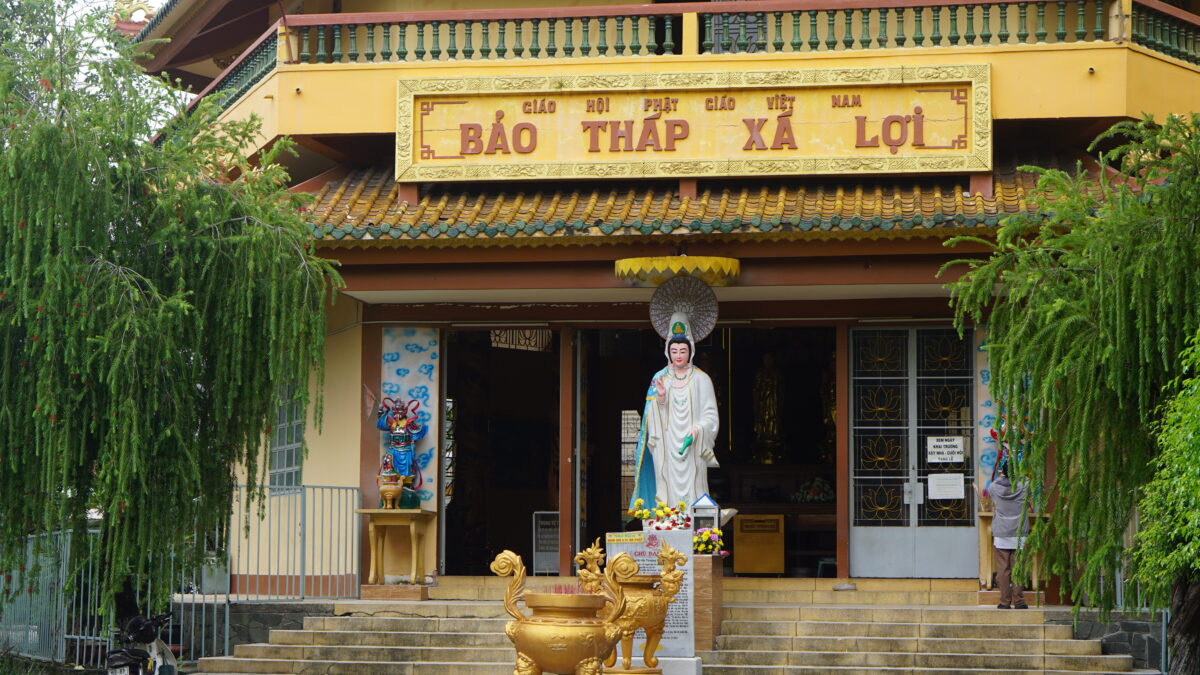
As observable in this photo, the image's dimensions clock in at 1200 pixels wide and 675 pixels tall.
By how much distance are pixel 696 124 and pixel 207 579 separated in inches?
248

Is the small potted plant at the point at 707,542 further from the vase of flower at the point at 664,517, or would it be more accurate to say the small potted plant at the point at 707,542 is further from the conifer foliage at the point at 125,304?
the conifer foliage at the point at 125,304

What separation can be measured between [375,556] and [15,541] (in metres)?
4.72

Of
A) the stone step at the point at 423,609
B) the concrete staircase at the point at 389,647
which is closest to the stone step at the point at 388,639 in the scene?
the concrete staircase at the point at 389,647

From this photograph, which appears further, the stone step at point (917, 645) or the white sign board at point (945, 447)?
the white sign board at point (945, 447)

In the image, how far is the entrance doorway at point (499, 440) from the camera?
61.6ft

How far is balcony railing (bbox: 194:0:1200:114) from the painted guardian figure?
9.93ft

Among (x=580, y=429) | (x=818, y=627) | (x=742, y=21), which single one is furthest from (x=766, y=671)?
(x=742, y=21)

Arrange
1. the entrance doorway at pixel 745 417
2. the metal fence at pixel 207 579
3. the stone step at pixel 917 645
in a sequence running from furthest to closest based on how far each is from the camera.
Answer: the entrance doorway at pixel 745 417
the stone step at pixel 917 645
the metal fence at pixel 207 579

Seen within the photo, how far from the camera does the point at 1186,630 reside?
1070 cm

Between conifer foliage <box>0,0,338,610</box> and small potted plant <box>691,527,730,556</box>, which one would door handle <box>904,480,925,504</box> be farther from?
conifer foliage <box>0,0,338,610</box>

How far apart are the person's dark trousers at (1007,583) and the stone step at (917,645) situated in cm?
82

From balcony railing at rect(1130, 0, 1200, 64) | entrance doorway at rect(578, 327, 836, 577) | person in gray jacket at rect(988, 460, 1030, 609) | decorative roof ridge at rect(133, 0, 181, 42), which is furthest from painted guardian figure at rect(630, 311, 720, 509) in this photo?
decorative roof ridge at rect(133, 0, 181, 42)

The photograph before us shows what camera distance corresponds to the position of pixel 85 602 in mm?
14680

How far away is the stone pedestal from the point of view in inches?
522
